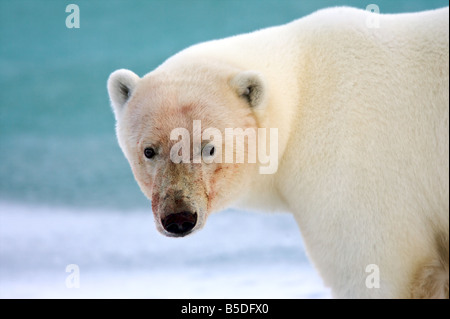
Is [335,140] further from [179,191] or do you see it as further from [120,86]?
[120,86]

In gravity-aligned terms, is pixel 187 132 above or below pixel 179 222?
above

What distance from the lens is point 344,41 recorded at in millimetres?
3213

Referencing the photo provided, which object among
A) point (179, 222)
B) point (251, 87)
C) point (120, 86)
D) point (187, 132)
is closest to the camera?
point (179, 222)

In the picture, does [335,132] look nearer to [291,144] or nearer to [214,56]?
[291,144]

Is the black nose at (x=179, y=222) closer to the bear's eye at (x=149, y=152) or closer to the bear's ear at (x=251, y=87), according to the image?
the bear's eye at (x=149, y=152)

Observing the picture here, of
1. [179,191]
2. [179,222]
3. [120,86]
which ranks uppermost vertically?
[120,86]

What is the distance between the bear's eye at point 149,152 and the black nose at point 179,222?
378mm

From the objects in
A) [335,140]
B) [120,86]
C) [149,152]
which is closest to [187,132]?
[149,152]

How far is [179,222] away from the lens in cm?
273

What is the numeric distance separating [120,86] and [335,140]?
1232 millimetres

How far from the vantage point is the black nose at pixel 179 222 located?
2.73 m

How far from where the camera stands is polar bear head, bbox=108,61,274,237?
2.82 metres

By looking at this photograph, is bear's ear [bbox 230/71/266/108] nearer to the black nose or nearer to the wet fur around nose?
the wet fur around nose

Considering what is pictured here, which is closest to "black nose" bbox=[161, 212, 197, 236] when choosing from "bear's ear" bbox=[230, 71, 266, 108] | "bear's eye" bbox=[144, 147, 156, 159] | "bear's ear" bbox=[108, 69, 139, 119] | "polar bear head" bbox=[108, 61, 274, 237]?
"polar bear head" bbox=[108, 61, 274, 237]
